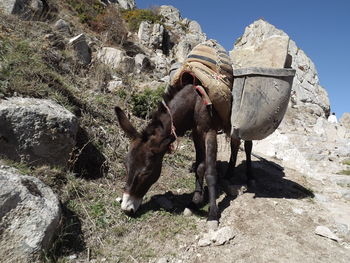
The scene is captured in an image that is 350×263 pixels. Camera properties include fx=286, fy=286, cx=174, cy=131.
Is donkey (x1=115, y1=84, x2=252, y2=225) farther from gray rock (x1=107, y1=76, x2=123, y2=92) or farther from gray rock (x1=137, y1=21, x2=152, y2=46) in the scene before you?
gray rock (x1=137, y1=21, x2=152, y2=46)

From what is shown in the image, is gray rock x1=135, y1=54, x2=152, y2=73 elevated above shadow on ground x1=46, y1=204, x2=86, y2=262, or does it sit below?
above

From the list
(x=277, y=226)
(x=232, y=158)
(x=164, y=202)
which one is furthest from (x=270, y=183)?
(x=164, y=202)

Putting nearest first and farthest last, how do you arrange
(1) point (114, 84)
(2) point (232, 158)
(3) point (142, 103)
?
(2) point (232, 158) → (3) point (142, 103) → (1) point (114, 84)

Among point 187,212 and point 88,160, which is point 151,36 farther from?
point 187,212

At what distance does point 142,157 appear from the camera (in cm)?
373

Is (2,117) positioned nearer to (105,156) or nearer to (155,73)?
(105,156)

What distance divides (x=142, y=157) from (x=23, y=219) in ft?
5.12

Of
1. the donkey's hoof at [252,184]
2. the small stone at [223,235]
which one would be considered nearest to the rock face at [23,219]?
the small stone at [223,235]

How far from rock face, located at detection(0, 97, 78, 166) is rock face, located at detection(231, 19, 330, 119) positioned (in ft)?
51.1

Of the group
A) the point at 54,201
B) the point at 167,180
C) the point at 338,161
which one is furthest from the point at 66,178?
the point at 338,161

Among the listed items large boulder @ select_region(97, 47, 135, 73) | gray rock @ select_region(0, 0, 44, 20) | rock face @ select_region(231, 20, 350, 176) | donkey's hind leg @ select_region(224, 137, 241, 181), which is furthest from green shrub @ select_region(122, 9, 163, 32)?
donkey's hind leg @ select_region(224, 137, 241, 181)

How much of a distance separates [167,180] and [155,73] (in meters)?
7.35

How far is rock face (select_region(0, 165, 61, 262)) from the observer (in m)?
2.45

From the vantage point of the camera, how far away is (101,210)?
3674 millimetres
